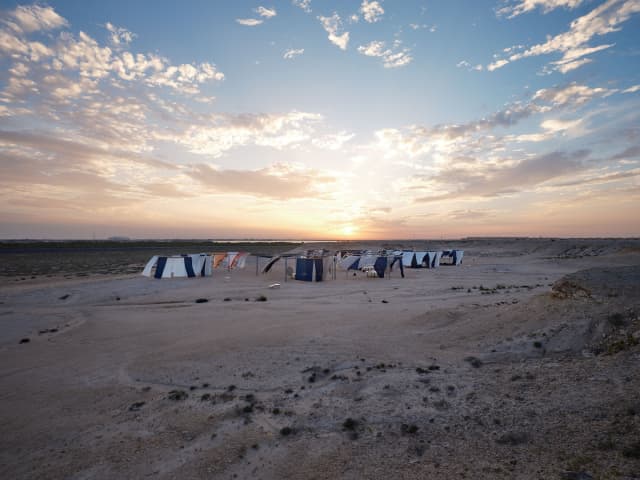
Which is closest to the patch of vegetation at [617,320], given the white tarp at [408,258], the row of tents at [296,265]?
the row of tents at [296,265]

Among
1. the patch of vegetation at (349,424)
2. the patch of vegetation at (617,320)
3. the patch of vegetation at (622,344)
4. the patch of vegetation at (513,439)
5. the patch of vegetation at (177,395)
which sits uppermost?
the patch of vegetation at (617,320)

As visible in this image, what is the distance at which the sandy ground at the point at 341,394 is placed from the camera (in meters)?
5.20

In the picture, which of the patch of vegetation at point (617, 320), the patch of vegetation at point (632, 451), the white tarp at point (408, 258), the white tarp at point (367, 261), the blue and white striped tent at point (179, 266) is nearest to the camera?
the patch of vegetation at point (632, 451)

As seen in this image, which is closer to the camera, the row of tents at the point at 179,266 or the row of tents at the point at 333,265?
the row of tents at the point at 333,265

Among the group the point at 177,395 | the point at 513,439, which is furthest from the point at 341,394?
the point at 177,395

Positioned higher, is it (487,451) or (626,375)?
(626,375)

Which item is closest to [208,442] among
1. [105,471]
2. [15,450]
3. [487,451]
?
[105,471]

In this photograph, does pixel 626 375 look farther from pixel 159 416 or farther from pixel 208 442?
pixel 159 416

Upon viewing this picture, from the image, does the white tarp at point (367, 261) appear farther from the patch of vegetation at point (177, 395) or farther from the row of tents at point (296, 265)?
the patch of vegetation at point (177, 395)

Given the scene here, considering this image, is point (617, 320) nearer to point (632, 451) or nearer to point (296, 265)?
point (632, 451)

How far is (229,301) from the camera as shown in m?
20.7

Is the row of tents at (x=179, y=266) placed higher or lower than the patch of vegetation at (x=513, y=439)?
higher

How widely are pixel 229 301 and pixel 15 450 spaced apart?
48.2 feet

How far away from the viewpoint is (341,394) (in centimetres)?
768
